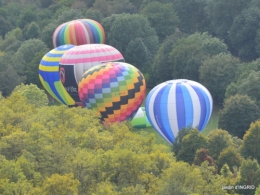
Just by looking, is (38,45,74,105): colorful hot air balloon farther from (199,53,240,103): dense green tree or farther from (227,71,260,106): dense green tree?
(227,71,260,106): dense green tree

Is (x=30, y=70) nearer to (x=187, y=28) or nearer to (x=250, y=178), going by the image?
(x=187, y=28)

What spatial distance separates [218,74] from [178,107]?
34.6 ft

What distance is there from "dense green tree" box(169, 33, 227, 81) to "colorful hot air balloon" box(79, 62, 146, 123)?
33.8 feet

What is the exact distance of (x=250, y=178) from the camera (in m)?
30.0

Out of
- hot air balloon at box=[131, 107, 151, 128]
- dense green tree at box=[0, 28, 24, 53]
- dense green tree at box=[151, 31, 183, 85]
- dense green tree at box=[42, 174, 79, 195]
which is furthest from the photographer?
dense green tree at box=[0, 28, 24, 53]

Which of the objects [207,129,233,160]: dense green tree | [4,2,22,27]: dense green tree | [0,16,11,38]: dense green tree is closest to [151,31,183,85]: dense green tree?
[207,129,233,160]: dense green tree

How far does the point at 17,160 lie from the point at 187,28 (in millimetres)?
45274

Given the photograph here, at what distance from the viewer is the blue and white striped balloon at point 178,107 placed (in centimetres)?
4191

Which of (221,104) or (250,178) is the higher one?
(250,178)

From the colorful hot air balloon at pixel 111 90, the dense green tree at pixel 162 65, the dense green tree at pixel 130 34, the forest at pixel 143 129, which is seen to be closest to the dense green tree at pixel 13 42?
the forest at pixel 143 129

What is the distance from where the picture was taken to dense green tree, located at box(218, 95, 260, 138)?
141 ft

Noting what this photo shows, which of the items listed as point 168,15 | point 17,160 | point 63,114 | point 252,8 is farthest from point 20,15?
point 17,160

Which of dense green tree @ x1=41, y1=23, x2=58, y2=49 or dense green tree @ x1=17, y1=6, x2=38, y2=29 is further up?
dense green tree @ x1=41, y1=23, x2=58, y2=49

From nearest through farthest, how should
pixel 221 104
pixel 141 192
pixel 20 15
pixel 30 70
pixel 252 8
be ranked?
pixel 141 192
pixel 221 104
pixel 30 70
pixel 252 8
pixel 20 15
